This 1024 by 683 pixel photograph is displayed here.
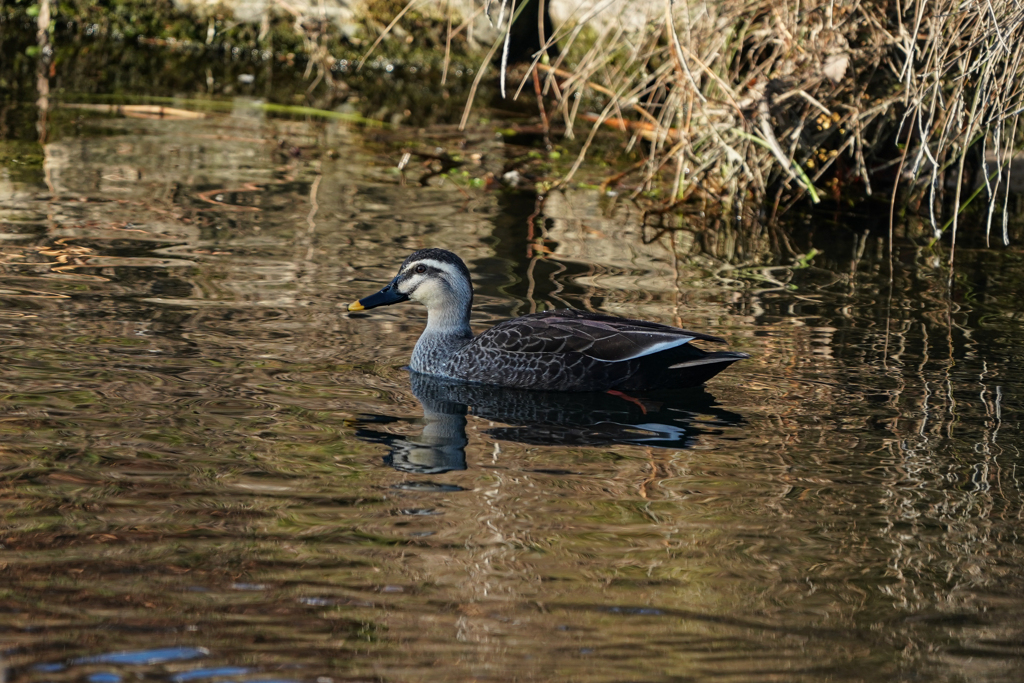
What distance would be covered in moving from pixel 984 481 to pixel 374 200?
20.0 ft

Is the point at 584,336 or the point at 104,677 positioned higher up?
the point at 584,336

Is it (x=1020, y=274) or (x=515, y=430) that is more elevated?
(x=1020, y=274)

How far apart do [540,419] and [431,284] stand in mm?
1304

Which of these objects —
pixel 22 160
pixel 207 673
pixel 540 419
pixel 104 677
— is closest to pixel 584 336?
pixel 540 419

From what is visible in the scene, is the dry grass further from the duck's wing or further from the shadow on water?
the duck's wing

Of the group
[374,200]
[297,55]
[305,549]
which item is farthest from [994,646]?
[297,55]

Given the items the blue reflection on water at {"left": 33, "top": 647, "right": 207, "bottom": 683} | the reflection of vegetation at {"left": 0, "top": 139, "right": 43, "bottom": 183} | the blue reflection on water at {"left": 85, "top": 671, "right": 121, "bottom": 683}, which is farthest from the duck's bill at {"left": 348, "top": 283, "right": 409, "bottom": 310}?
the reflection of vegetation at {"left": 0, "top": 139, "right": 43, "bottom": 183}

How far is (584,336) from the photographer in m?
6.74

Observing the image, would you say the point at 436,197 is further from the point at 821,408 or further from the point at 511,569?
the point at 511,569

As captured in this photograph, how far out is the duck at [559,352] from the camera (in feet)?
21.5

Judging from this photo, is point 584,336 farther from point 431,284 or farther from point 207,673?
point 207,673

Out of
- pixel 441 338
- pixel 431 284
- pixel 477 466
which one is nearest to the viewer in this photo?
pixel 477 466

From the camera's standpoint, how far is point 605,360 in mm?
6641

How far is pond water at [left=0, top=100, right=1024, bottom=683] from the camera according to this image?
3.93 metres
